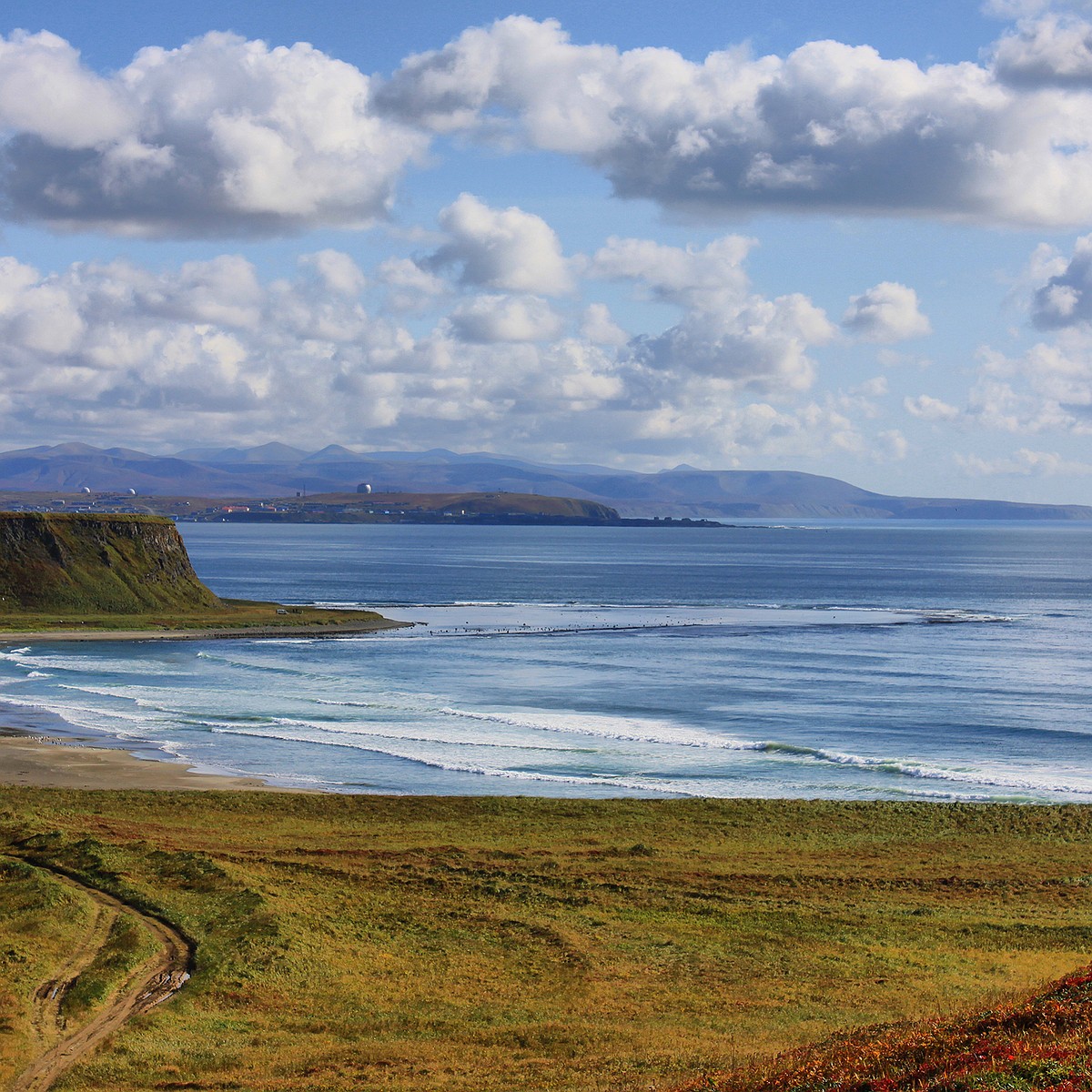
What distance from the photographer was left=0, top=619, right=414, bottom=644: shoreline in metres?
117

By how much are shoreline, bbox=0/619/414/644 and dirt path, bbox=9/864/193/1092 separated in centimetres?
8988

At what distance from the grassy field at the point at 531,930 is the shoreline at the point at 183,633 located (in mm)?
74416

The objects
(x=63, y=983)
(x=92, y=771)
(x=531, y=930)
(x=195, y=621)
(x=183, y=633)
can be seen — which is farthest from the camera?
(x=195, y=621)

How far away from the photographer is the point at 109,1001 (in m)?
26.1

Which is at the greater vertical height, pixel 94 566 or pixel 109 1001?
pixel 94 566

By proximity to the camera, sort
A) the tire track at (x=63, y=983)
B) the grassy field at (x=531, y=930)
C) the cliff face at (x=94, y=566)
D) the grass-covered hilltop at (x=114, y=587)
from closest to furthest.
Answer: the grassy field at (x=531, y=930), the tire track at (x=63, y=983), the grass-covered hilltop at (x=114, y=587), the cliff face at (x=94, y=566)

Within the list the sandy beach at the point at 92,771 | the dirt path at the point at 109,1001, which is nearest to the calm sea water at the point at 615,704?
the sandy beach at the point at 92,771

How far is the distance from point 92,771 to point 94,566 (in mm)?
86390

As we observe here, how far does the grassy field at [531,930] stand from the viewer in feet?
77.3

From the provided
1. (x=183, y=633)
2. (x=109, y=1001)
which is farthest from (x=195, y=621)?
(x=109, y=1001)

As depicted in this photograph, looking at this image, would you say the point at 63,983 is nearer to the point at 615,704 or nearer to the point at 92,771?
the point at 92,771

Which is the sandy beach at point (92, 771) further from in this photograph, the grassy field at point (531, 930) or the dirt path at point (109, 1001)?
the dirt path at point (109, 1001)

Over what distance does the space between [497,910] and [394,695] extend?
50.9 metres

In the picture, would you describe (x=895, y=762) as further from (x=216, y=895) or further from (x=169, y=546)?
(x=169, y=546)
